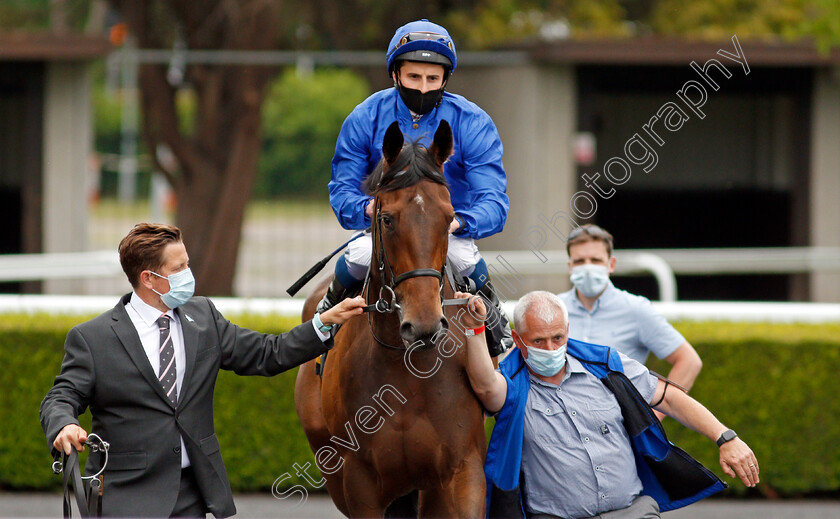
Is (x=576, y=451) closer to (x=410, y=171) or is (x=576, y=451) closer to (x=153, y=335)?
(x=410, y=171)

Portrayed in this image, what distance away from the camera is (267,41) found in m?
13.1

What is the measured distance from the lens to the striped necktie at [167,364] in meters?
3.43

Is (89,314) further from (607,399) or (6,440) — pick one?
(607,399)

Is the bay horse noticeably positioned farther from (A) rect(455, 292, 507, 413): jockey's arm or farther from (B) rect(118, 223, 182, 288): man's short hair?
(B) rect(118, 223, 182, 288): man's short hair

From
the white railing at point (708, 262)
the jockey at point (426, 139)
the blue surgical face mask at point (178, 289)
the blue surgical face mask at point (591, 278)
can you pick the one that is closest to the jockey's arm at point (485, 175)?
the jockey at point (426, 139)

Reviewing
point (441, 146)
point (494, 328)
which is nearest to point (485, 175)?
point (441, 146)

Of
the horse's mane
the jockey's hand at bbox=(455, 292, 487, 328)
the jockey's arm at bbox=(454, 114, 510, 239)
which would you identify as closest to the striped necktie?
the horse's mane

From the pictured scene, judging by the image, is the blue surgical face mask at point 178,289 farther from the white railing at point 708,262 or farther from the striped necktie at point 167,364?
the white railing at point 708,262

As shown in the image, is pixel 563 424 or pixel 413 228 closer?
pixel 413 228

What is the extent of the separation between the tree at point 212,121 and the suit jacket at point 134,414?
9196mm

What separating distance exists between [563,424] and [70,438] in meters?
1.76

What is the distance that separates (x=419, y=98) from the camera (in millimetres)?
3955

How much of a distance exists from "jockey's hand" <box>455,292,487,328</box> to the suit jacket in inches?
37.0

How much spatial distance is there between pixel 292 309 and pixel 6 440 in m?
2.15
